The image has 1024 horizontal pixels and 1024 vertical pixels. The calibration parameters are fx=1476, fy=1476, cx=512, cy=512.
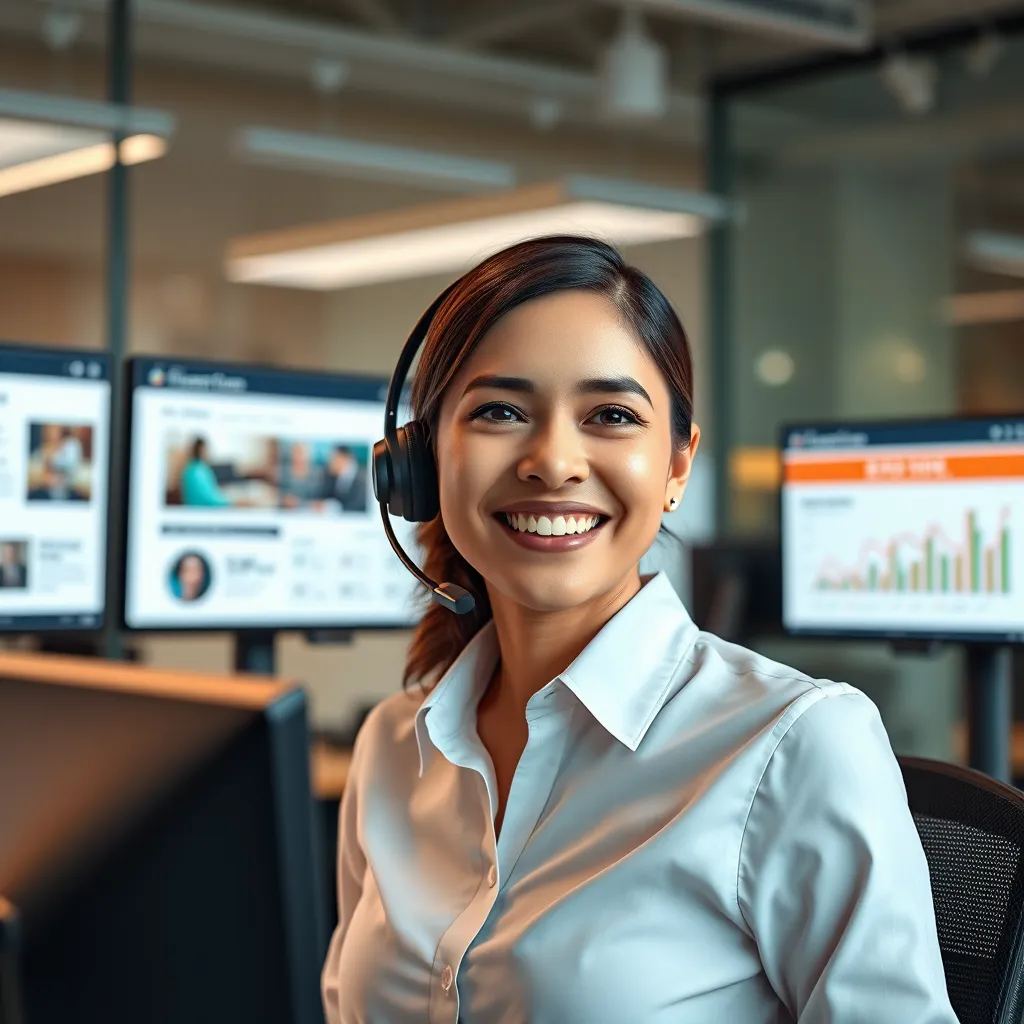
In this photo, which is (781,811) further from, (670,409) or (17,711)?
(17,711)

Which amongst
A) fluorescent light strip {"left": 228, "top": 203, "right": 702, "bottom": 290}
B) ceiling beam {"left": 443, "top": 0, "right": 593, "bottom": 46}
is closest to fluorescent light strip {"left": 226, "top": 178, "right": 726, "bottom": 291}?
fluorescent light strip {"left": 228, "top": 203, "right": 702, "bottom": 290}

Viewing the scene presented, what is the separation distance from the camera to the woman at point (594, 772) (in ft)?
3.39

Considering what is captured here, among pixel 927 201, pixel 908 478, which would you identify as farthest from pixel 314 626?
pixel 927 201

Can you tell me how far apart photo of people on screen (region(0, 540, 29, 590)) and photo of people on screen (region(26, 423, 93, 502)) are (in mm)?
75

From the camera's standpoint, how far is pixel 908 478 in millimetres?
2330

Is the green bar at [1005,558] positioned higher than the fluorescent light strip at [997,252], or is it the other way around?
the fluorescent light strip at [997,252]

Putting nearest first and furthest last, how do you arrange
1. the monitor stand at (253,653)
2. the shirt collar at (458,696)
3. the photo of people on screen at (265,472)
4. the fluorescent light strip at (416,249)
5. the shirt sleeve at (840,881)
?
the shirt sleeve at (840,881), the shirt collar at (458,696), the photo of people on screen at (265,472), the monitor stand at (253,653), the fluorescent light strip at (416,249)

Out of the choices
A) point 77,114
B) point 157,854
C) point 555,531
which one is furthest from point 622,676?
point 77,114

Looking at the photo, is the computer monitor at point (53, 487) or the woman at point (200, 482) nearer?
the computer monitor at point (53, 487)

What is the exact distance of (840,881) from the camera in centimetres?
101

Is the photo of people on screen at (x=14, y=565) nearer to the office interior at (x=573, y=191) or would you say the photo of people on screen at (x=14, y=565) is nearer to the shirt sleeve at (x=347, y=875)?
the shirt sleeve at (x=347, y=875)

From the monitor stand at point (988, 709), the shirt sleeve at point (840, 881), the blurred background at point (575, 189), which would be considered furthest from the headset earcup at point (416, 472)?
the blurred background at point (575, 189)

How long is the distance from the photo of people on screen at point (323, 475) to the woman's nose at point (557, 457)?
124cm

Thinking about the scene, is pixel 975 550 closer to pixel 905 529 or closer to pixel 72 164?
pixel 905 529
